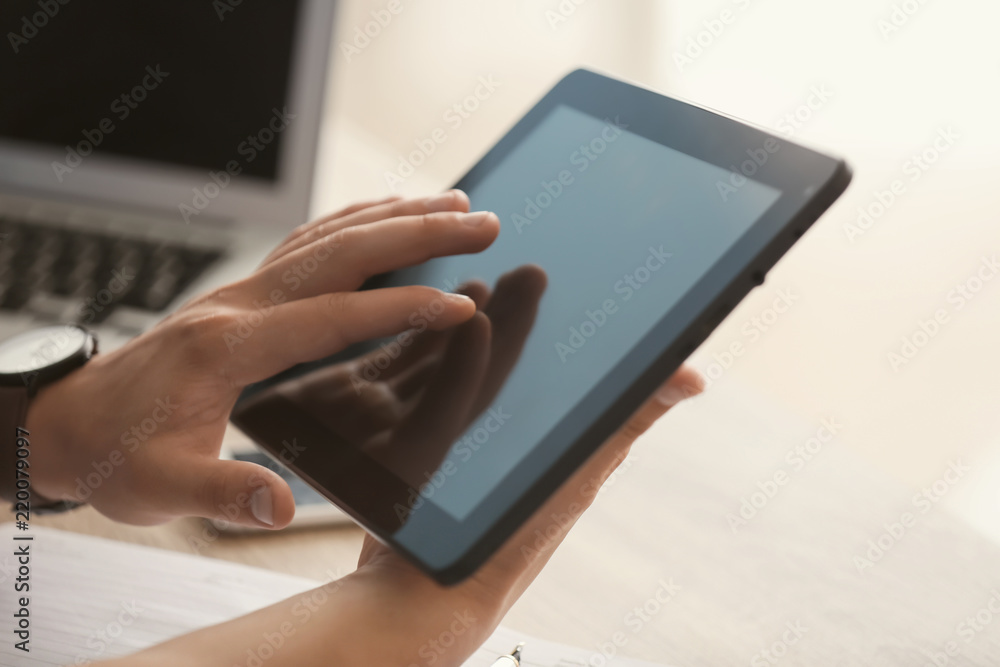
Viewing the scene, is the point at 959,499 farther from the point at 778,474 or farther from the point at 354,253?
the point at 354,253

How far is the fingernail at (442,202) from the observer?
582 mm

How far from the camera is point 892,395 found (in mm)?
1836

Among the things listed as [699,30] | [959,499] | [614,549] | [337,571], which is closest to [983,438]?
[959,499]

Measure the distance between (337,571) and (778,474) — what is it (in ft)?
1.24

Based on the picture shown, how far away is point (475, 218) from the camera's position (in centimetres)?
55
